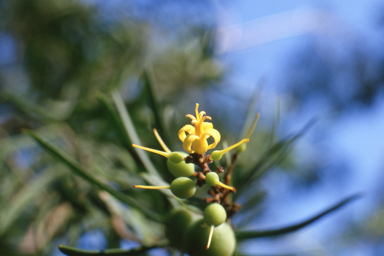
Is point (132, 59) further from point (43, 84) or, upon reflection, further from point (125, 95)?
point (43, 84)

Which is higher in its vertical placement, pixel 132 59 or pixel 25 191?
pixel 132 59

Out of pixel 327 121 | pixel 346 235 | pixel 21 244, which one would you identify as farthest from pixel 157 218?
pixel 346 235

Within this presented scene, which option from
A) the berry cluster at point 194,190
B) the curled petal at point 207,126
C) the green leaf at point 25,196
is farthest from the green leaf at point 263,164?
the green leaf at point 25,196

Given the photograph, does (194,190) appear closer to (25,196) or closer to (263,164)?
(263,164)

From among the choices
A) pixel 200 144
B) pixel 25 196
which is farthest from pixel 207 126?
pixel 25 196

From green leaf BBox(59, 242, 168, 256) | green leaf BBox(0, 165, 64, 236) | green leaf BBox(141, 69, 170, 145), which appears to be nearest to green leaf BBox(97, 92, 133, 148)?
green leaf BBox(141, 69, 170, 145)
